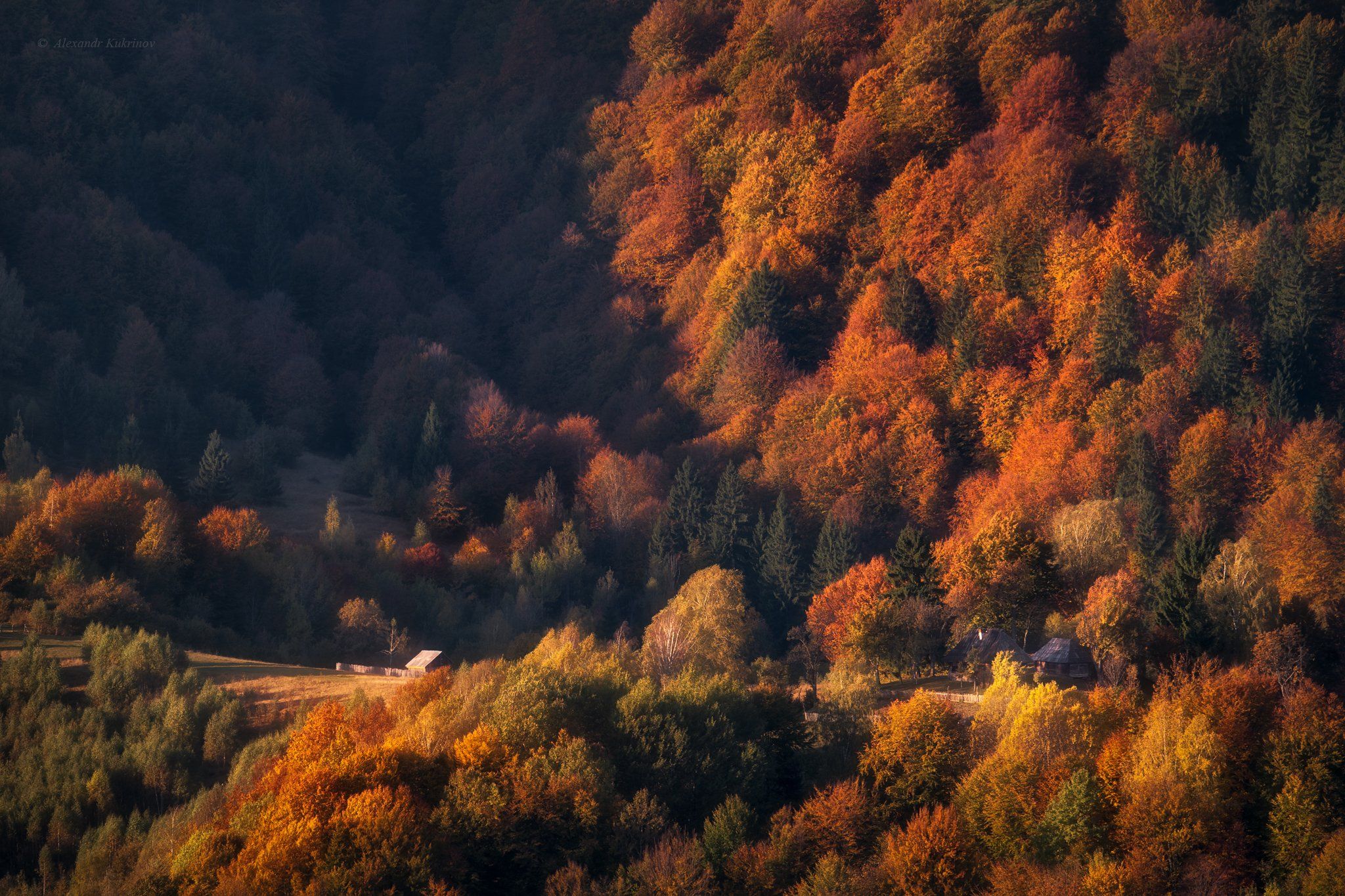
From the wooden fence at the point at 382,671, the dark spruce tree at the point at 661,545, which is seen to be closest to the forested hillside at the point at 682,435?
the dark spruce tree at the point at 661,545

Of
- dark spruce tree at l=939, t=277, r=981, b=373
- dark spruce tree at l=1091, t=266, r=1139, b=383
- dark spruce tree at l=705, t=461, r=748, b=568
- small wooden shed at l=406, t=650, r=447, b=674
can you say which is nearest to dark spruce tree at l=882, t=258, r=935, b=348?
dark spruce tree at l=939, t=277, r=981, b=373

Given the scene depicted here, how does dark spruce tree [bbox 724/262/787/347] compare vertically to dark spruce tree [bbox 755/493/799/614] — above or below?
above

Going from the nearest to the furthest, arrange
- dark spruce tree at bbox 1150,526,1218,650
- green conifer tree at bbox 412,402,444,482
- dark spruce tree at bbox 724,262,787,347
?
dark spruce tree at bbox 1150,526,1218,650 < green conifer tree at bbox 412,402,444,482 < dark spruce tree at bbox 724,262,787,347

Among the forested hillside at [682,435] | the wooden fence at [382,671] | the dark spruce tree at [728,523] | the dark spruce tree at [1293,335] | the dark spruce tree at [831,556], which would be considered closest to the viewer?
the forested hillside at [682,435]

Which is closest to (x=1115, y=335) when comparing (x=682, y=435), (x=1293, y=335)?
(x=1293, y=335)

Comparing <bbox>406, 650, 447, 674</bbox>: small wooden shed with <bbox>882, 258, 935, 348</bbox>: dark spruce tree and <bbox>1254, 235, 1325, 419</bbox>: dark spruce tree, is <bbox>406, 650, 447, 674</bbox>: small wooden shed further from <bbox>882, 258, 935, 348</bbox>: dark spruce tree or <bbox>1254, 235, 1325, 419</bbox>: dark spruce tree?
<bbox>1254, 235, 1325, 419</bbox>: dark spruce tree

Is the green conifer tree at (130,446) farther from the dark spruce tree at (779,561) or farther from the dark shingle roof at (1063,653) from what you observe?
the dark shingle roof at (1063,653)
